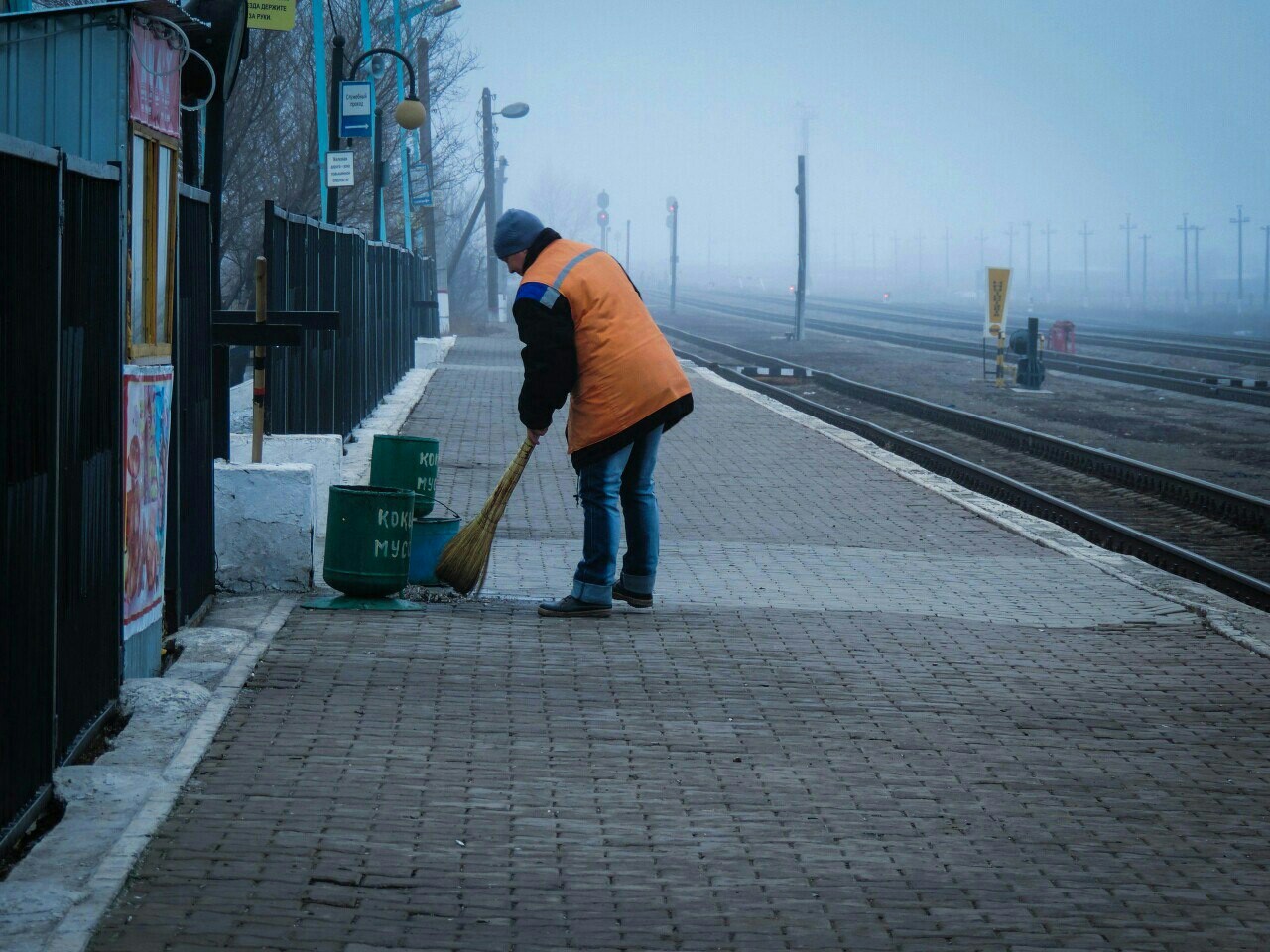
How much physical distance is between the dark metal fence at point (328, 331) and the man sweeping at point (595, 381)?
250cm

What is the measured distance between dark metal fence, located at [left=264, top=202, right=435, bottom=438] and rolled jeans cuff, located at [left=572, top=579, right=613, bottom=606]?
2794mm

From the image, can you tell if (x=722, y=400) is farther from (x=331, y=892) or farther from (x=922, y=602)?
(x=331, y=892)

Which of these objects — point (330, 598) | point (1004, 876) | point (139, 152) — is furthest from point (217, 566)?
point (1004, 876)

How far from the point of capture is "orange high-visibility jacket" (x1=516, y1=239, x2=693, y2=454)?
307 inches

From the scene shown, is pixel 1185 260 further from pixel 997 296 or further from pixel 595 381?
pixel 595 381

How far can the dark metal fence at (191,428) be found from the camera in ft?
22.9

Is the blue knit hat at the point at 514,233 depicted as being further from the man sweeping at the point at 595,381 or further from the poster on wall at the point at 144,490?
the poster on wall at the point at 144,490

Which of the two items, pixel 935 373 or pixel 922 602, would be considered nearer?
pixel 922 602

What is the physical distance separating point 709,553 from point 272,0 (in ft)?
24.9

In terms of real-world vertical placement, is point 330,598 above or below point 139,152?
below

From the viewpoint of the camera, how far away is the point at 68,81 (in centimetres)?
565

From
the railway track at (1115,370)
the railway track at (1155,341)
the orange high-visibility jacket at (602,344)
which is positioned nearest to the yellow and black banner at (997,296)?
the railway track at (1115,370)

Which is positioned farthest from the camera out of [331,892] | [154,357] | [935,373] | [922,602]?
[935,373]

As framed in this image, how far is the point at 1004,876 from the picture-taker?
15.0ft
